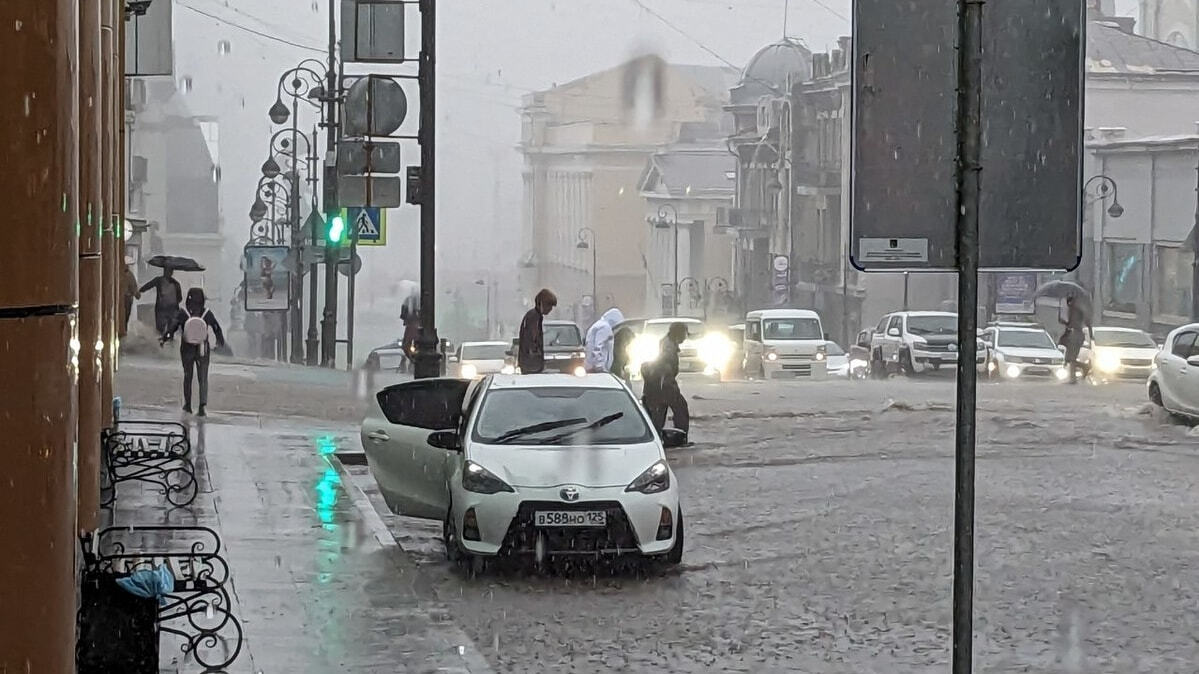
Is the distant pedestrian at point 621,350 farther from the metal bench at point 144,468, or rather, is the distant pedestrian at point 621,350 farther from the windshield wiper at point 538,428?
the windshield wiper at point 538,428

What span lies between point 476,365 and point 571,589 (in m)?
30.5

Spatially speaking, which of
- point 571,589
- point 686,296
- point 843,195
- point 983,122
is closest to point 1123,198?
point 843,195

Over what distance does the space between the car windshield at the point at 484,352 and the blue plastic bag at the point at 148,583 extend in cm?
3541

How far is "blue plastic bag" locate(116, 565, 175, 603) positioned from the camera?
293 inches

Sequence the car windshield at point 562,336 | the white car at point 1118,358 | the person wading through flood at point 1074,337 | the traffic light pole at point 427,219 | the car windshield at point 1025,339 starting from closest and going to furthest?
the traffic light pole at point 427,219
the person wading through flood at point 1074,337
the white car at point 1118,358
the car windshield at point 562,336
the car windshield at point 1025,339

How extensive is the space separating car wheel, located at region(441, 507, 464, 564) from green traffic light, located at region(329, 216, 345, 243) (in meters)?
16.8

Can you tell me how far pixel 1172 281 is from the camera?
5606 centimetres

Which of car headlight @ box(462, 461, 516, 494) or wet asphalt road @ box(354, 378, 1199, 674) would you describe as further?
car headlight @ box(462, 461, 516, 494)

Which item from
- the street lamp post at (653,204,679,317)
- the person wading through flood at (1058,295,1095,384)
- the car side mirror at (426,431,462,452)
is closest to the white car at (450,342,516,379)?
the person wading through flood at (1058,295,1095,384)

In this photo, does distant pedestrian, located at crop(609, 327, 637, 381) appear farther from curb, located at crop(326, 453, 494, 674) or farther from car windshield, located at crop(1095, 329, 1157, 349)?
car windshield, located at crop(1095, 329, 1157, 349)

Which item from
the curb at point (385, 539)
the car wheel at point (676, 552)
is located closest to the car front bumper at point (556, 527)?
the car wheel at point (676, 552)

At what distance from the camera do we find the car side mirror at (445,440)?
1269cm

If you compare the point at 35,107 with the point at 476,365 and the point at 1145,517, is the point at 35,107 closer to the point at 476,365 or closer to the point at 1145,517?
the point at 1145,517

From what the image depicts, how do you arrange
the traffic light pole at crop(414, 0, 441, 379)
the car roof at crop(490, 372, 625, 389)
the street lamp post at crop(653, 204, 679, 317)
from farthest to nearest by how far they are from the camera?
the street lamp post at crop(653, 204, 679, 317) → the traffic light pole at crop(414, 0, 441, 379) → the car roof at crop(490, 372, 625, 389)
